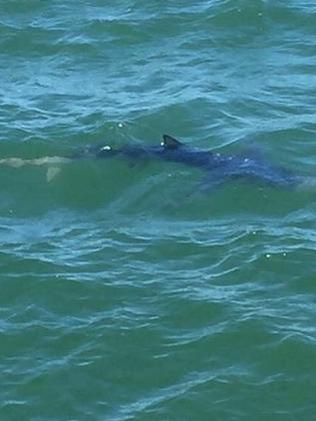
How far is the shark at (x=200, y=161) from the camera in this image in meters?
20.8

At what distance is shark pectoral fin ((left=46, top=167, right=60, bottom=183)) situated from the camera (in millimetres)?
21164

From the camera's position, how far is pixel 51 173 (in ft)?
69.8

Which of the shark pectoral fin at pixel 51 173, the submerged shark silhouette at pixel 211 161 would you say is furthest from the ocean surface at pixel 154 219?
the submerged shark silhouette at pixel 211 161

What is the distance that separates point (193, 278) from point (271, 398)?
110 inches

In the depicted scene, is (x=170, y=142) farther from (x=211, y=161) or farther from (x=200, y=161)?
(x=211, y=161)

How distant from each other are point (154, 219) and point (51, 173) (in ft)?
6.96

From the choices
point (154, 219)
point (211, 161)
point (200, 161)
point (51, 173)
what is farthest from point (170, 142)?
point (51, 173)

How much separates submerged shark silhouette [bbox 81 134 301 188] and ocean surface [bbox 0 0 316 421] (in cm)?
20

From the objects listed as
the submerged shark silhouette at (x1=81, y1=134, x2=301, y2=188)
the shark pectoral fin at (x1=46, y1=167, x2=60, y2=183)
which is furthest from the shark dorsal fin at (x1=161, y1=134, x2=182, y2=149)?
the shark pectoral fin at (x1=46, y1=167, x2=60, y2=183)

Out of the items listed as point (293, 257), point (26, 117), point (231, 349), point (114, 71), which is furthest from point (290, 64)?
point (231, 349)

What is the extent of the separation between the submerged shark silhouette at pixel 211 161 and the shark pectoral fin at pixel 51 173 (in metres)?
0.57

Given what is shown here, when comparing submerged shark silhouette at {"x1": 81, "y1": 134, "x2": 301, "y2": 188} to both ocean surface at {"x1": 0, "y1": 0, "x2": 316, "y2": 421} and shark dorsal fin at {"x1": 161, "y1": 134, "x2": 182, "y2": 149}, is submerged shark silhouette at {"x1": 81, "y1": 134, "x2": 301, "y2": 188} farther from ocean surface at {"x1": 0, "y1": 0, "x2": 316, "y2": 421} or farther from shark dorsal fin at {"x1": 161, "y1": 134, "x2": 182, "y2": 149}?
ocean surface at {"x1": 0, "y1": 0, "x2": 316, "y2": 421}

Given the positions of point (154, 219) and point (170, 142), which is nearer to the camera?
point (154, 219)

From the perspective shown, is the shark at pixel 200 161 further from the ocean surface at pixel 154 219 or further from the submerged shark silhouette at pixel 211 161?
the ocean surface at pixel 154 219
